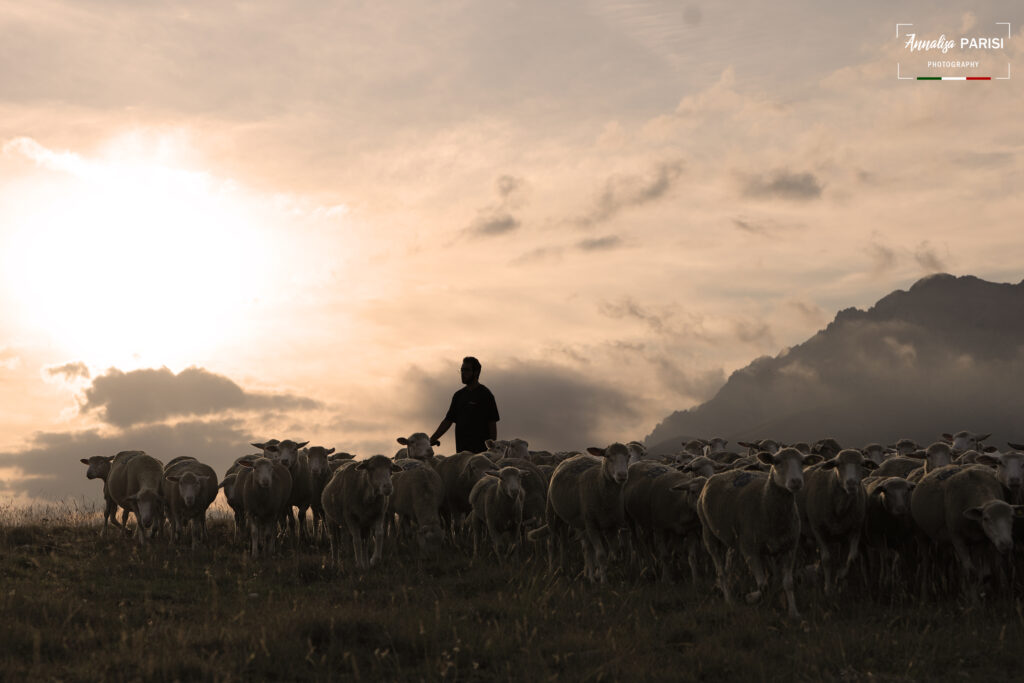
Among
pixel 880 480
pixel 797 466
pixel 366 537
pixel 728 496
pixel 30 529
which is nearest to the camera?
pixel 797 466

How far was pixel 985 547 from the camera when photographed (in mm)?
13031

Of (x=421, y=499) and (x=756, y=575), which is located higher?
(x=421, y=499)

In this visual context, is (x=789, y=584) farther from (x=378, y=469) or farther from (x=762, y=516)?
(x=378, y=469)

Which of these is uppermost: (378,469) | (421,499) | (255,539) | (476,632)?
(378,469)

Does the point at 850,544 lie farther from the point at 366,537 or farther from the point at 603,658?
the point at 366,537

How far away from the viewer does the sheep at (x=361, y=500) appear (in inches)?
627

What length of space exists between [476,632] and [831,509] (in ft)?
17.5

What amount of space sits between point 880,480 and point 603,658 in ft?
20.1

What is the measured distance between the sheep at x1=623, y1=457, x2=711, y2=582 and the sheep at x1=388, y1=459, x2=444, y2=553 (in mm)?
3730

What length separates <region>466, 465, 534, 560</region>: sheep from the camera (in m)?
15.7

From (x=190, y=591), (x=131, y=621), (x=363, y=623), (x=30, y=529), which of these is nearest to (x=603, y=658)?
(x=363, y=623)

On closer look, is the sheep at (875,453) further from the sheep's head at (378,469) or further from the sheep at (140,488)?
the sheep at (140,488)

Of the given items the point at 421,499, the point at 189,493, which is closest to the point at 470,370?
the point at 421,499

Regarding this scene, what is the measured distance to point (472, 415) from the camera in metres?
21.0
